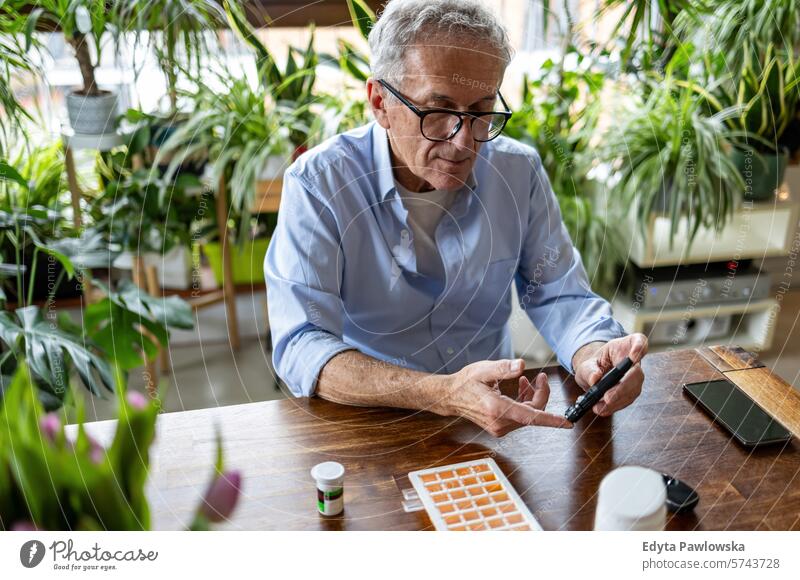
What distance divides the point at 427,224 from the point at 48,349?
1.74 ft

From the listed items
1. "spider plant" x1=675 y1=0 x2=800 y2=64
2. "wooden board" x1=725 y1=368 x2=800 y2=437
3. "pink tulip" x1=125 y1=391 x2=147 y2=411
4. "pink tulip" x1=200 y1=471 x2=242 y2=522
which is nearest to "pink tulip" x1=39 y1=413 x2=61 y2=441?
"pink tulip" x1=125 y1=391 x2=147 y2=411

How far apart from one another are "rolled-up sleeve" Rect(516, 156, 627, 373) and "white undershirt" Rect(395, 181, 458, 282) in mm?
149

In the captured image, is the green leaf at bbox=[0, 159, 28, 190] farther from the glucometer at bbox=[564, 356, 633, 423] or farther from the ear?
the glucometer at bbox=[564, 356, 633, 423]

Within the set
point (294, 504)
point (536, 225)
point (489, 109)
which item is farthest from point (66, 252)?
point (536, 225)

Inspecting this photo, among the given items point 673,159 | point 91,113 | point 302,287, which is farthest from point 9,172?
point 673,159

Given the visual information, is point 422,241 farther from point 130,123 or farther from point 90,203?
point 90,203

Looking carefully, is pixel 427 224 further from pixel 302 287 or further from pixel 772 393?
pixel 772 393

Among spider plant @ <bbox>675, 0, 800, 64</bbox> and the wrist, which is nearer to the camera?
the wrist

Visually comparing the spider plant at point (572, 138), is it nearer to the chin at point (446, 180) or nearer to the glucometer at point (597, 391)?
the chin at point (446, 180)

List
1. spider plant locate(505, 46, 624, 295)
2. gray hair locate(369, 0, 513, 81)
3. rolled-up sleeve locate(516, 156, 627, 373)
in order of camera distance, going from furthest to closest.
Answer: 1. spider plant locate(505, 46, 624, 295)
2. rolled-up sleeve locate(516, 156, 627, 373)
3. gray hair locate(369, 0, 513, 81)

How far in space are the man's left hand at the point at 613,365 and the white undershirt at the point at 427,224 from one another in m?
0.25

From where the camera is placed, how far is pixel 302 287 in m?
0.99

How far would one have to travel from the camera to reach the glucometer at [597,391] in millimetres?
875

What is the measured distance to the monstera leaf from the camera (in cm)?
81
